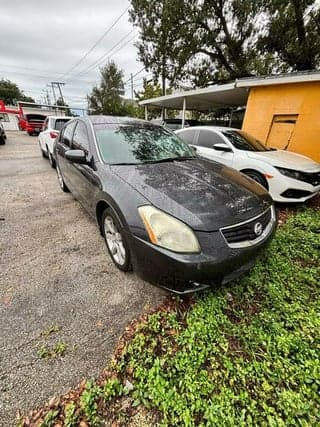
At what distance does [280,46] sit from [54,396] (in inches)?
607

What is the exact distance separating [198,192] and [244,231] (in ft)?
1.76

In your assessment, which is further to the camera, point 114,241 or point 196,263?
point 114,241

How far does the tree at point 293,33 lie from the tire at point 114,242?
12389 mm

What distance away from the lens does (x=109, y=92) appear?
1261 inches

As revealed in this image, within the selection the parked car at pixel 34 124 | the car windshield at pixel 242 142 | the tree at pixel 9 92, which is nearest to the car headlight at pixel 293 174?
the car windshield at pixel 242 142

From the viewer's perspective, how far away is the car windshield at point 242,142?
15.4 ft

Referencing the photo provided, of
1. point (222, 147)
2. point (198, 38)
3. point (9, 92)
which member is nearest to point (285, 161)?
point (222, 147)

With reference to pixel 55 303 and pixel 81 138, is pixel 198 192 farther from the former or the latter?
pixel 81 138

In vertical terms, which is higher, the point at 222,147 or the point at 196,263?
→ the point at 222,147

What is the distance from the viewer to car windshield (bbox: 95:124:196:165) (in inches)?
102

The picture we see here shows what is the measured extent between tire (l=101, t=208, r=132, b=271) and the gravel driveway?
14 cm

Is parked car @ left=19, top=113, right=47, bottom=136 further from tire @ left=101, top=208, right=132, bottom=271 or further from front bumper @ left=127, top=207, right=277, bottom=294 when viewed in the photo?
front bumper @ left=127, top=207, right=277, bottom=294

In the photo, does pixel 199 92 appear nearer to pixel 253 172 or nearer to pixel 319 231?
pixel 253 172

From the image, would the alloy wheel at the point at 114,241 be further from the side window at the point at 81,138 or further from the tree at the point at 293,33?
the tree at the point at 293,33
